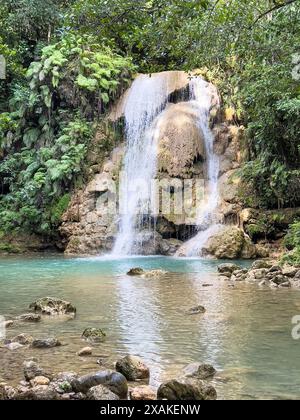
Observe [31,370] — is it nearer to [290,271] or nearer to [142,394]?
[142,394]

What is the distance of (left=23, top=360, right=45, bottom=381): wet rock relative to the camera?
190 inches

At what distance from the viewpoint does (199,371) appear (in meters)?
4.91

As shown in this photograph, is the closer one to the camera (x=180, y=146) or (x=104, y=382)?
(x=104, y=382)

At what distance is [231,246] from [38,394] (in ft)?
38.6

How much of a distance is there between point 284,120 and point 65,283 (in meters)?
8.43

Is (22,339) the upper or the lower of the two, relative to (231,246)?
lower

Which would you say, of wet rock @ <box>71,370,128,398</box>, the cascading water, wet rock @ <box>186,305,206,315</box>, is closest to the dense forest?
the cascading water

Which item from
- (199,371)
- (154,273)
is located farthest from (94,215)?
(199,371)

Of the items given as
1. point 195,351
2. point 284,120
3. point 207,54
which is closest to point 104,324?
point 195,351

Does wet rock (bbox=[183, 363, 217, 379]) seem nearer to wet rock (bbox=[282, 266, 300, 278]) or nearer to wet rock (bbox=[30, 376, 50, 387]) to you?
wet rock (bbox=[30, 376, 50, 387])

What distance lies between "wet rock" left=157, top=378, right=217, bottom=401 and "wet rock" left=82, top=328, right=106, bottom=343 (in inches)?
78.5

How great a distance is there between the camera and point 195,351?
5.87 metres

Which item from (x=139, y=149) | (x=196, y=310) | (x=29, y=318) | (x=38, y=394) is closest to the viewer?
(x=38, y=394)

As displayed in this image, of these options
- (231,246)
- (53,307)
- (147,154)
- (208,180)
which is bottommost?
(53,307)
